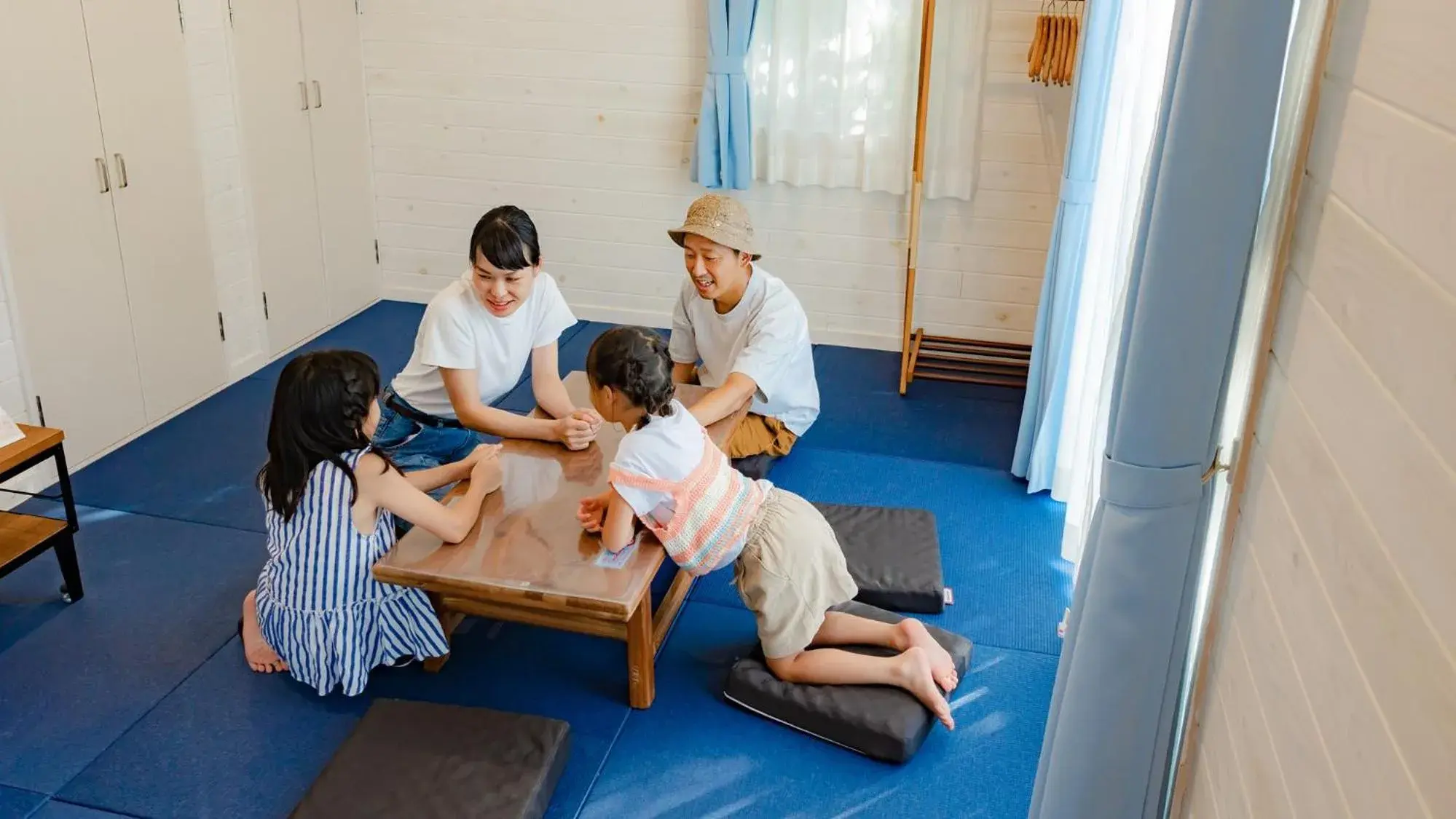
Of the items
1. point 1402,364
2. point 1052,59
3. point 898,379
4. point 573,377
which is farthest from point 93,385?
point 1402,364

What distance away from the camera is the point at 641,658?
278 centimetres

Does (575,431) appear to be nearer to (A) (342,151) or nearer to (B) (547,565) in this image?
(B) (547,565)

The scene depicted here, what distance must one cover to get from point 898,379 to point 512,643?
2406 mm

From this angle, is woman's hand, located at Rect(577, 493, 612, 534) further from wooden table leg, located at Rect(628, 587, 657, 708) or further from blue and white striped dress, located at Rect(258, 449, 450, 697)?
blue and white striped dress, located at Rect(258, 449, 450, 697)

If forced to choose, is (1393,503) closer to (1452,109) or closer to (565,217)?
(1452,109)

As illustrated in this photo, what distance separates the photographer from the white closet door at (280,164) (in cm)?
471

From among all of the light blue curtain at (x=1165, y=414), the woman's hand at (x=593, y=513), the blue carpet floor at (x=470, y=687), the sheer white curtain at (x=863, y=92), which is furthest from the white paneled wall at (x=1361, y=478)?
the sheer white curtain at (x=863, y=92)

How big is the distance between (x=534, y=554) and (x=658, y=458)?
13.4 inches

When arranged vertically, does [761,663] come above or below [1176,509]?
below

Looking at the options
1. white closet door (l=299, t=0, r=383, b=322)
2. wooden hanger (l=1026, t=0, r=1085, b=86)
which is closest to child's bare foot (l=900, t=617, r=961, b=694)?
wooden hanger (l=1026, t=0, r=1085, b=86)

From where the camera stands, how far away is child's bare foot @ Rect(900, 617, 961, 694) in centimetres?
280

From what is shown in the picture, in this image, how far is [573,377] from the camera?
3477 millimetres

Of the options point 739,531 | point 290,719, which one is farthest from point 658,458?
point 290,719

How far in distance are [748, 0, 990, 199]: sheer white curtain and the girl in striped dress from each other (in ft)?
8.54
